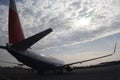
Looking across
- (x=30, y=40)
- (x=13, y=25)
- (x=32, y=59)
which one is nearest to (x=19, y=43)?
(x=30, y=40)

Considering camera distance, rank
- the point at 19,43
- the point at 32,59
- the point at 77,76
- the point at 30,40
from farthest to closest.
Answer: the point at 32,59 → the point at 77,76 → the point at 19,43 → the point at 30,40

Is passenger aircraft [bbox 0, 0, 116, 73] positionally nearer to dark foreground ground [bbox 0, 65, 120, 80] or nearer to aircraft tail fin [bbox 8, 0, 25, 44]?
aircraft tail fin [bbox 8, 0, 25, 44]

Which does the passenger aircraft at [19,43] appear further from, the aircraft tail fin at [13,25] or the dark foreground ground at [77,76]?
the dark foreground ground at [77,76]

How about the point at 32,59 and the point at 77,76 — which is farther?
the point at 32,59

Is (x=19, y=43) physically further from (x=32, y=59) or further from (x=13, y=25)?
(x=32, y=59)

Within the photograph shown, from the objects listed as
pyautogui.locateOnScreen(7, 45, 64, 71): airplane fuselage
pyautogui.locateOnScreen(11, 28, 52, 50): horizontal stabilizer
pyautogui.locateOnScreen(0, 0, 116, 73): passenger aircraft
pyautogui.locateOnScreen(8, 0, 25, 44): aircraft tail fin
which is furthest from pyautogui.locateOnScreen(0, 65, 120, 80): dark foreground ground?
pyautogui.locateOnScreen(8, 0, 25, 44): aircraft tail fin

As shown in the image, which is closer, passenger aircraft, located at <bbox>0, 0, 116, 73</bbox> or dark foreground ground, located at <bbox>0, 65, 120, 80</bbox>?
dark foreground ground, located at <bbox>0, 65, 120, 80</bbox>

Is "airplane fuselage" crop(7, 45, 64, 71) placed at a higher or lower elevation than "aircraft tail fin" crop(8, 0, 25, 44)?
lower

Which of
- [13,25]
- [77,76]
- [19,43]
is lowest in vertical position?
[77,76]

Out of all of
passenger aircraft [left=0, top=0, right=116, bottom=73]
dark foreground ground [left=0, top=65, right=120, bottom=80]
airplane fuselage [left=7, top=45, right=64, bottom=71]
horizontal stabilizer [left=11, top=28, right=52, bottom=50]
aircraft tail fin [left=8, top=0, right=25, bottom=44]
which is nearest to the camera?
horizontal stabilizer [left=11, top=28, right=52, bottom=50]

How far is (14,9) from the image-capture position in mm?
31047

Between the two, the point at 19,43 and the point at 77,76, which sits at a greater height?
the point at 19,43

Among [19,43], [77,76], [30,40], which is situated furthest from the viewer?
[77,76]

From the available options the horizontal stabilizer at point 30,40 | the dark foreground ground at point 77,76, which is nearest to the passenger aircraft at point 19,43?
the horizontal stabilizer at point 30,40
